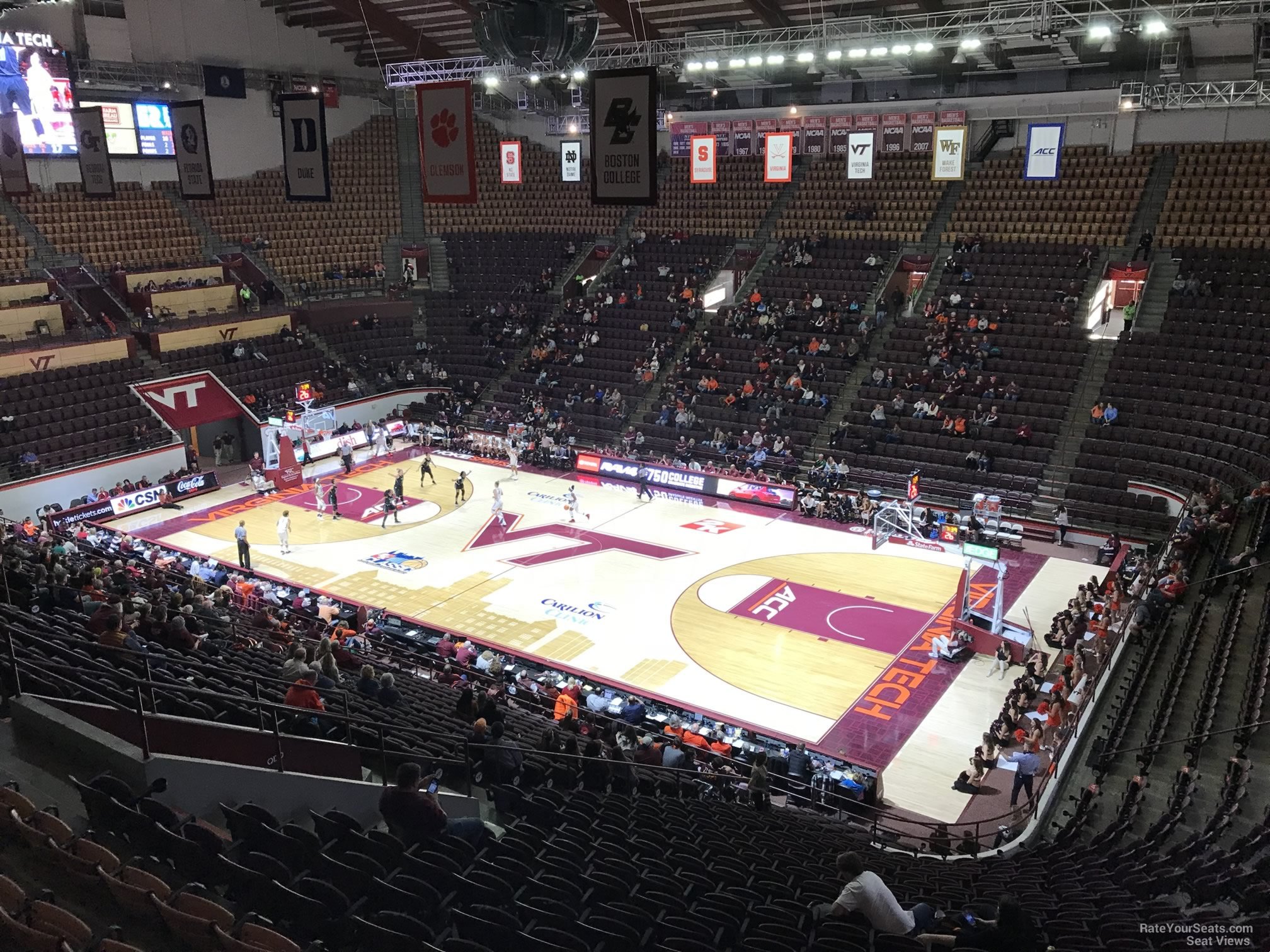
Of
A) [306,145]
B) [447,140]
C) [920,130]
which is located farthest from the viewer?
[920,130]

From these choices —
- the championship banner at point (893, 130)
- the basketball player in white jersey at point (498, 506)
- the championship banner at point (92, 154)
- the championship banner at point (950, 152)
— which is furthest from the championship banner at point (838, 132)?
the championship banner at point (92, 154)

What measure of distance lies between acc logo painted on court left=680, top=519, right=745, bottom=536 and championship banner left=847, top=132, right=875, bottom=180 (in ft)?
36.6

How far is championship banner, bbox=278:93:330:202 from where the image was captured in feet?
65.8

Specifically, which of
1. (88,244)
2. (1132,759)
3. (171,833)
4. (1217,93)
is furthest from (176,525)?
(1217,93)

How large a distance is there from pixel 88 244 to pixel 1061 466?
115ft

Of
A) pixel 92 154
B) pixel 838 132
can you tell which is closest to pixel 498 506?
pixel 92 154

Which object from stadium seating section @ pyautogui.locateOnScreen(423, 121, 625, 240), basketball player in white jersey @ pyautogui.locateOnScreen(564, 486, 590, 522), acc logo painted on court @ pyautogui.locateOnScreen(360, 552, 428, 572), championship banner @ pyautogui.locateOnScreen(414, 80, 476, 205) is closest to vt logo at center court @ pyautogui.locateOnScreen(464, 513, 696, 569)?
basketball player in white jersey @ pyautogui.locateOnScreen(564, 486, 590, 522)

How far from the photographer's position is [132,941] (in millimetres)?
6113

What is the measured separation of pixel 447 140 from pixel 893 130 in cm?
1887

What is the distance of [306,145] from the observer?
66.6ft

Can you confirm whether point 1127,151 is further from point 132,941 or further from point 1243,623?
point 132,941

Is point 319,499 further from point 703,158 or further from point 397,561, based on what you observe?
point 703,158

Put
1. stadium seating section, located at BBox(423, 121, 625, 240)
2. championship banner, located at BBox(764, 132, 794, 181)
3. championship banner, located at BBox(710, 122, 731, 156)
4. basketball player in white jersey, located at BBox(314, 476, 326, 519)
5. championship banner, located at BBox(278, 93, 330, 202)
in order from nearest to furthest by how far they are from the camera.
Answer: championship banner, located at BBox(278, 93, 330, 202) < championship banner, located at BBox(764, 132, 794, 181) < basketball player in white jersey, located at BBox(314, 476, 326, 519) < championship banner, located at BBox(710, 122, 731, 156) < stadium seating section, located at BBox(423, 121, 625, 240)

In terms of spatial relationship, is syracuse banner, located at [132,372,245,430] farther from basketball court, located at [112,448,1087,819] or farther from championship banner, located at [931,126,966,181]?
championship banner, located at [931,126,966,181]
